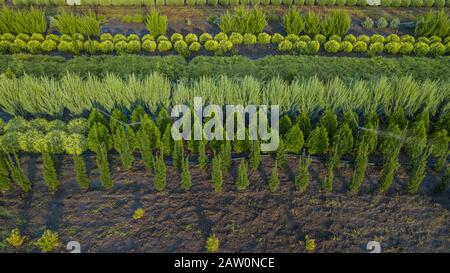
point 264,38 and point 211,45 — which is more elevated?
point 264,38

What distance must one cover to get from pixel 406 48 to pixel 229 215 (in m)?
8.18

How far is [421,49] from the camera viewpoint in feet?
35.6

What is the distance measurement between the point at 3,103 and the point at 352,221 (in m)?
6.57

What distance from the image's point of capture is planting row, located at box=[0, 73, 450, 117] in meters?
7.24

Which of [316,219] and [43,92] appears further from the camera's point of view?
[43,92]

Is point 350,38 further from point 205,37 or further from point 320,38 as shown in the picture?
point 205,37

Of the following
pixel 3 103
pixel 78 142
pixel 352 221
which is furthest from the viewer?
pixel 3 103

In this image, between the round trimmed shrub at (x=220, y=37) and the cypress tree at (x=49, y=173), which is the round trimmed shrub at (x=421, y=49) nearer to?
the round trimmed shrub at (x=220, y=37)

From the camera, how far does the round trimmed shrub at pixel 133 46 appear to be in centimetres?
1070

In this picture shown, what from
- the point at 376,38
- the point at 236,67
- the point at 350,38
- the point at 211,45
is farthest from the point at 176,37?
the point at 376,38

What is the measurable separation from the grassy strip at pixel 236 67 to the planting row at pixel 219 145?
200 cm

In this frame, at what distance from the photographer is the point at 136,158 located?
6695 mm
